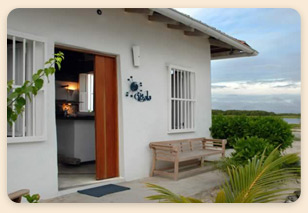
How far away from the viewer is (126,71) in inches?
199

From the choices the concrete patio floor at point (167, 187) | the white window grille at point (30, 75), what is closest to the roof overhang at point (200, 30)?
the white window grille at point (30, 75)

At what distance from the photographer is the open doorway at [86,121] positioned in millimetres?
4852

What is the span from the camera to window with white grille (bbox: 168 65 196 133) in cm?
608

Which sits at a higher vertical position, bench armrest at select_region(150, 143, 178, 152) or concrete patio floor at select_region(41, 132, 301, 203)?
bench armrest at select_region(150, 143, 178, 152)

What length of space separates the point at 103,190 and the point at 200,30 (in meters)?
3.10

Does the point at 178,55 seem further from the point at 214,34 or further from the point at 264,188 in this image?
the point at 264,188

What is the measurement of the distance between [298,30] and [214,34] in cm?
272

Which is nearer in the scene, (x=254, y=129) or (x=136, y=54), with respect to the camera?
(x=136, y=54)

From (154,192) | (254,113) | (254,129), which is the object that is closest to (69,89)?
(254,129)

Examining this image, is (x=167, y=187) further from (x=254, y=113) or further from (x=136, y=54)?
(x=254, y=113)

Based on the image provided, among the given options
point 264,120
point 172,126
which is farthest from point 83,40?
point 264,120

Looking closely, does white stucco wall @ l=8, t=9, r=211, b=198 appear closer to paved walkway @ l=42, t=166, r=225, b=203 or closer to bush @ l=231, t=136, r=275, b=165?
paved walkway @ l=42, t=166, r=225, b=203

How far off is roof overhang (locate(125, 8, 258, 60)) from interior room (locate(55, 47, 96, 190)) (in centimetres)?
155

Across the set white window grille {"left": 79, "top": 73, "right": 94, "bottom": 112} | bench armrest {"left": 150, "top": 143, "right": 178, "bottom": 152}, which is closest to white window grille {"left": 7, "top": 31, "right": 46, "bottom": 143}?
bench armrest {"left": 150, "top": 143, "right": 178, "bottom": 152}
